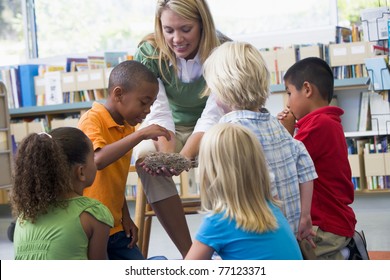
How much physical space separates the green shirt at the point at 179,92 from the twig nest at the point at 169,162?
0.38 metres

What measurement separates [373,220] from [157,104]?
187 centimetres

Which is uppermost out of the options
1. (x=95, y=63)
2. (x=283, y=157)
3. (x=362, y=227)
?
(x=95, y=63)

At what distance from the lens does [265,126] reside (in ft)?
5.58

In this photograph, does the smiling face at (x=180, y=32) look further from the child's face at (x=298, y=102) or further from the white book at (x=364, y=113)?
the white book at (x=364, y=113)

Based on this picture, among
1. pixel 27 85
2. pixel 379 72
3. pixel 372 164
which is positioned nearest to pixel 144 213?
pixel 379 72

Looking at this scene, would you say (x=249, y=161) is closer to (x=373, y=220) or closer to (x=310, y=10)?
(x=373, y=220)

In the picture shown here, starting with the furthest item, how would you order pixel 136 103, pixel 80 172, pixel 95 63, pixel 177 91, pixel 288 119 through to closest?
pixel 95 63
pixel 177 91
pixel 288 119
pixel 136 103
pixel 80 172

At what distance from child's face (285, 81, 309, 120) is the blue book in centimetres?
311

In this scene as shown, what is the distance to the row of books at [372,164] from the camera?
13.0 ft

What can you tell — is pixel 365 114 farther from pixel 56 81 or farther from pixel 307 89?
pixel 307 89

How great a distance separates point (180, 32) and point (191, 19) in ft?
0.20

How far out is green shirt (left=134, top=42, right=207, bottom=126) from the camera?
2.31m

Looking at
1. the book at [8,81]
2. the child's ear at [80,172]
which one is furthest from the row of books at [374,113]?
the child's ear at [80,172]

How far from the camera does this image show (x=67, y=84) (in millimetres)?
4691
